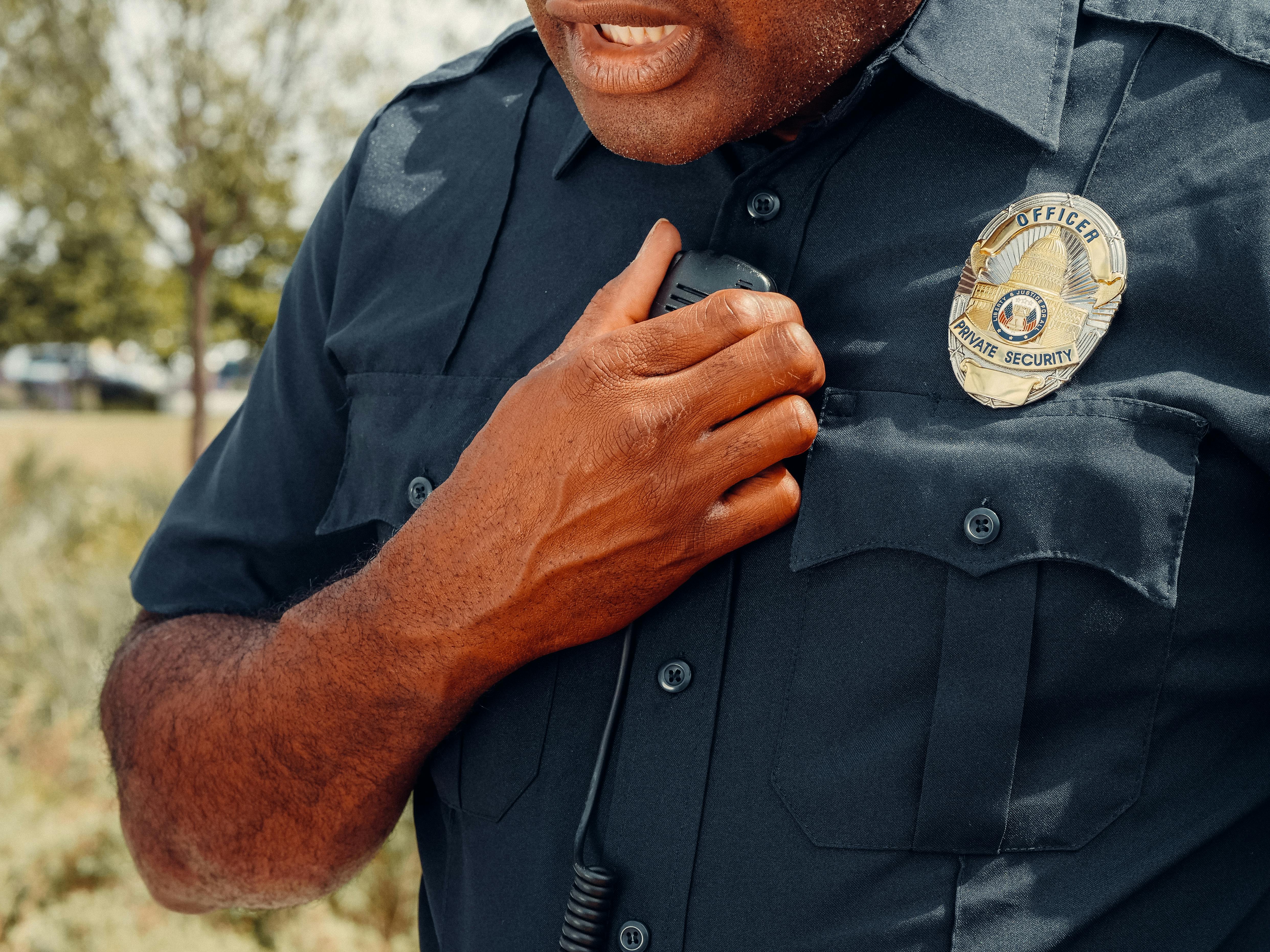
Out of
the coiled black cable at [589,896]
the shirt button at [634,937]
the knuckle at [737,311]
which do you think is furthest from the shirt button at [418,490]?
the shirt button at [634,937]

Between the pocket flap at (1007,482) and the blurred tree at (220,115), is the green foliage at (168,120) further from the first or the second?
the pocket flap at (1007,482)

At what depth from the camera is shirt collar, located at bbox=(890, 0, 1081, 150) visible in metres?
1.26

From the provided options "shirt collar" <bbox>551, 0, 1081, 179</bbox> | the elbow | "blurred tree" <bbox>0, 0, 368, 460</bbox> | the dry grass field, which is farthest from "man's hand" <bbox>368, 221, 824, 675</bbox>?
"blurred tree" <bbox>0, 0, 368, 460</bbox>

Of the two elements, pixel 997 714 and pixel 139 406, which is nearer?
pixel 997 714

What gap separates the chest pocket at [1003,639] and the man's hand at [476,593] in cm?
17

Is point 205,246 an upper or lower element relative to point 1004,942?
lower

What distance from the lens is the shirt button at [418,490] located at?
1557 mm

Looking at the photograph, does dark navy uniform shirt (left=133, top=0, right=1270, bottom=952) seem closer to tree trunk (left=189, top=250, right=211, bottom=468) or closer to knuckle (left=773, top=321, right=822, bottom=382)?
knuckle (left=773, top=321, right=822, bottom=382)

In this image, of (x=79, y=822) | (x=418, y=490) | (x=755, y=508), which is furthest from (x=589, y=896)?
(x=79, y=822)

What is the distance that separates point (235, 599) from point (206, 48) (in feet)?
23.4

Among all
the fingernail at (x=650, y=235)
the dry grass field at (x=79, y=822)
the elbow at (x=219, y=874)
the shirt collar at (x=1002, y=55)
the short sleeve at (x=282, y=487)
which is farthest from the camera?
the dry grass field at (x=79, y=822)

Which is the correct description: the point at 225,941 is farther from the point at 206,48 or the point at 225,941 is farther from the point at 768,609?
the point at 206,48

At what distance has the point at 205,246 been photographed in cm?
904

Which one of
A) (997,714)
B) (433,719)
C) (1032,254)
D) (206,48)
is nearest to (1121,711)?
→ (997,714)
